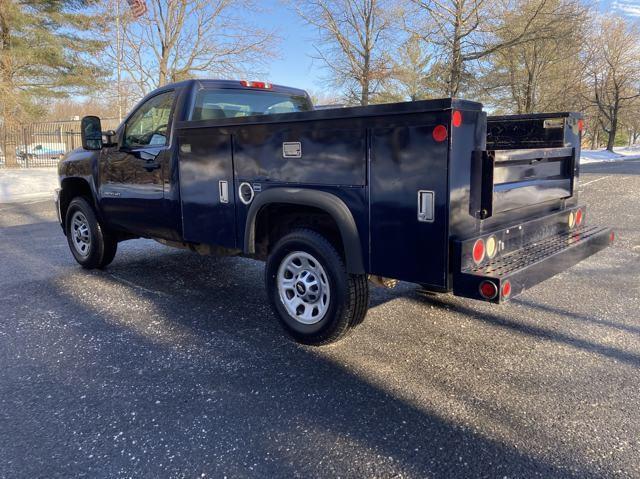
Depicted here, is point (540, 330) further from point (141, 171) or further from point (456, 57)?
point (456, 57)

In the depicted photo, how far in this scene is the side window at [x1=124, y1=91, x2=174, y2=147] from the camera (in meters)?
5.07

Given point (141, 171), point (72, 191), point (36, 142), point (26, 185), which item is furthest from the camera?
point (36, 142)

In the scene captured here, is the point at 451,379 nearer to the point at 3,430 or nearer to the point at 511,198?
the point at 511,198

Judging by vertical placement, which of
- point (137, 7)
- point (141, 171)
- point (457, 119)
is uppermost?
point (137, 7)

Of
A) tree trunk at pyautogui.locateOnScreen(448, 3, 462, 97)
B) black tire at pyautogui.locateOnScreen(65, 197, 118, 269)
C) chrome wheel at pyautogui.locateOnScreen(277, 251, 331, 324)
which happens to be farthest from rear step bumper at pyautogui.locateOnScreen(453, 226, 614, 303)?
tree trunk at pyautogui.locateOnScreen(448, 3, 462, 97)

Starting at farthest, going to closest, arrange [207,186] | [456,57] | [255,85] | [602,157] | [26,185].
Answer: [602,157], [456,57], [26,185], [255,85], [207,186]

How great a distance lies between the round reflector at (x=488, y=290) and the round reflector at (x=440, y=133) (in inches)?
33.6

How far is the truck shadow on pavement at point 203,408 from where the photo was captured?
260 centimetres

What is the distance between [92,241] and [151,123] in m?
1.70

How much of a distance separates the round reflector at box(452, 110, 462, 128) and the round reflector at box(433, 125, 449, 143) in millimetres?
63

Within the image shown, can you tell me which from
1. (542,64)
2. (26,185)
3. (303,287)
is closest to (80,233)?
(303,287)

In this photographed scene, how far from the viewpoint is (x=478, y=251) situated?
322 cm

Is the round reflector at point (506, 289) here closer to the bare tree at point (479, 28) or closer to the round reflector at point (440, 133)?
the round reflector at point (440, 133)

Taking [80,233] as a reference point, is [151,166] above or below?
above
